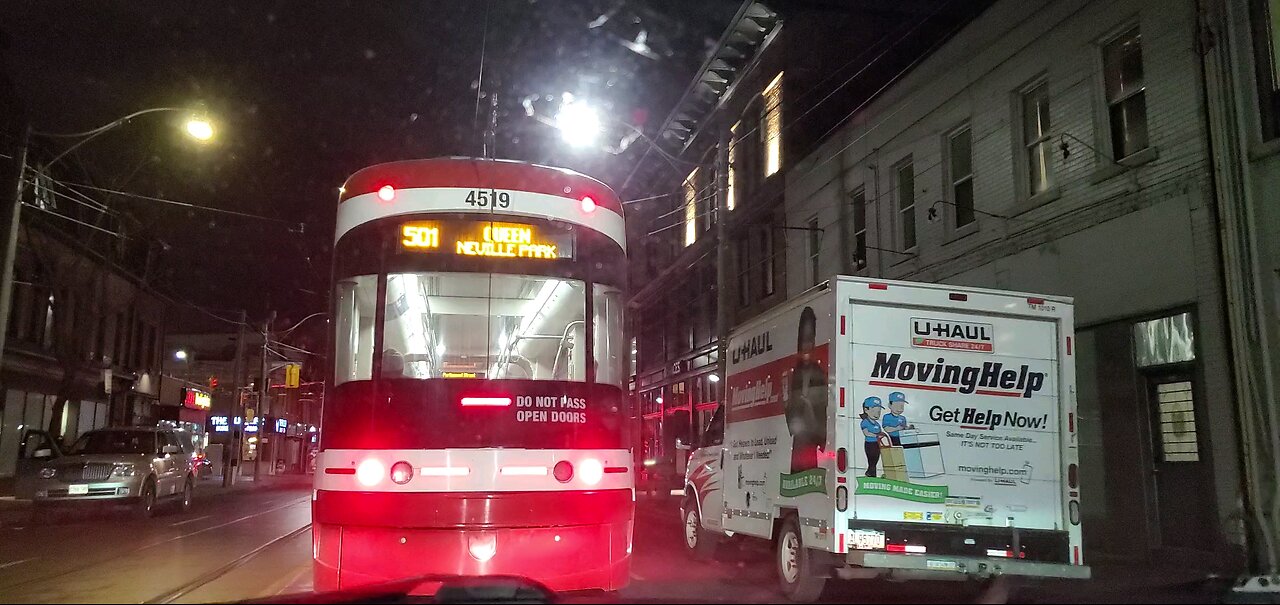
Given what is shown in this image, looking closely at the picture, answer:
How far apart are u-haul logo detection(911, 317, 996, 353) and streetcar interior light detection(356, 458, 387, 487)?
15.2ft

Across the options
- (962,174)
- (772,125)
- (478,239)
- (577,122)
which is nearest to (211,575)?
(478,239)

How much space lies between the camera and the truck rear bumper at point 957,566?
771 cm

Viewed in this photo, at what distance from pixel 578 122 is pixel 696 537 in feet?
28.5

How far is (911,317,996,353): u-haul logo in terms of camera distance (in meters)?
8.34

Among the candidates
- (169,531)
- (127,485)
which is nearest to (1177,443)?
(169,531)

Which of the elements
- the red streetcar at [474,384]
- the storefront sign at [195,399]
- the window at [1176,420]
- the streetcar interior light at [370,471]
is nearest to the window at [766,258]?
the window at [1176,420]

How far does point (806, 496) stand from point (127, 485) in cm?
1372

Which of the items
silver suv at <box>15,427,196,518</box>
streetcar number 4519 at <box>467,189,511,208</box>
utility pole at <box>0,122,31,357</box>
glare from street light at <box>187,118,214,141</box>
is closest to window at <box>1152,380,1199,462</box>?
streetcar number 4519 at <box>467,189,511,208</box>

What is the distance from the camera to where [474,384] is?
6.57 metres

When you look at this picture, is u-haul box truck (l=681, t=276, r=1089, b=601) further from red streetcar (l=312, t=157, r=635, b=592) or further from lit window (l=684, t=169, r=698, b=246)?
lit window (l=684, t=169, r=698, b=246)

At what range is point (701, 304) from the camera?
30.4 meters

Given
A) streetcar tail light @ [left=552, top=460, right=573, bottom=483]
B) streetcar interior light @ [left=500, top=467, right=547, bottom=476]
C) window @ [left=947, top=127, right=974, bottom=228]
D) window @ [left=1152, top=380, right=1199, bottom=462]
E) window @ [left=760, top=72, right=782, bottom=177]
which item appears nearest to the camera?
streetcar interior light @ [left=500, top=467, right=547, bottom=476]

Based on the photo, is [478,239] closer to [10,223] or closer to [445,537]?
[445,537]

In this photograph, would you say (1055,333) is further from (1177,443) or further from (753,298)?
(753,298)
